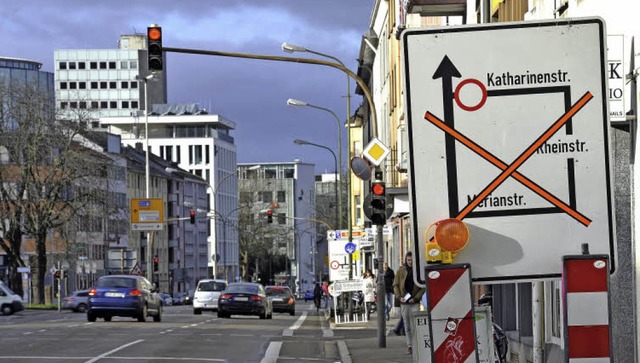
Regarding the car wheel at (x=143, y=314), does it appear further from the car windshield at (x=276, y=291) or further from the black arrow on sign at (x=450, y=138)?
the black arrow on sign at (x=450, y=138)

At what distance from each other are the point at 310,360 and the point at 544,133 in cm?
1757

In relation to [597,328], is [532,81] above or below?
above

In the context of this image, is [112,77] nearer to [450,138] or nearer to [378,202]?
[378,202]

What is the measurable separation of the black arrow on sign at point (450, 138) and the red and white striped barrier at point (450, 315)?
39 centimetres

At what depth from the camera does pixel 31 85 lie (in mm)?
75562

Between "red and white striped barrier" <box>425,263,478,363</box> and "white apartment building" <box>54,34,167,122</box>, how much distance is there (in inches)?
7371

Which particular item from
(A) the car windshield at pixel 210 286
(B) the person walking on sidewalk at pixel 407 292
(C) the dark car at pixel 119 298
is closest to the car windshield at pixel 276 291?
(A) the car windshield at pixel 210 286

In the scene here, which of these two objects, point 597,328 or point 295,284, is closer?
point 597,328

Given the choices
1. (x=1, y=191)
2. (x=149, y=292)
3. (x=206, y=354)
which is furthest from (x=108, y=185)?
(x=206, y=354)

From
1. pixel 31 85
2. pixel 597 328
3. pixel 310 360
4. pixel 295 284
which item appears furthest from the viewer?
pixel 295 284

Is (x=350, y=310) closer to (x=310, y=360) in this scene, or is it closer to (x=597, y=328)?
(x=310, y=360)

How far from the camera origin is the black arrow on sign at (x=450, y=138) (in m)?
7.55

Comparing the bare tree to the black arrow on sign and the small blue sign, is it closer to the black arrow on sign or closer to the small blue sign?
the small blue sign

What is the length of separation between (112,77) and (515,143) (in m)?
192
